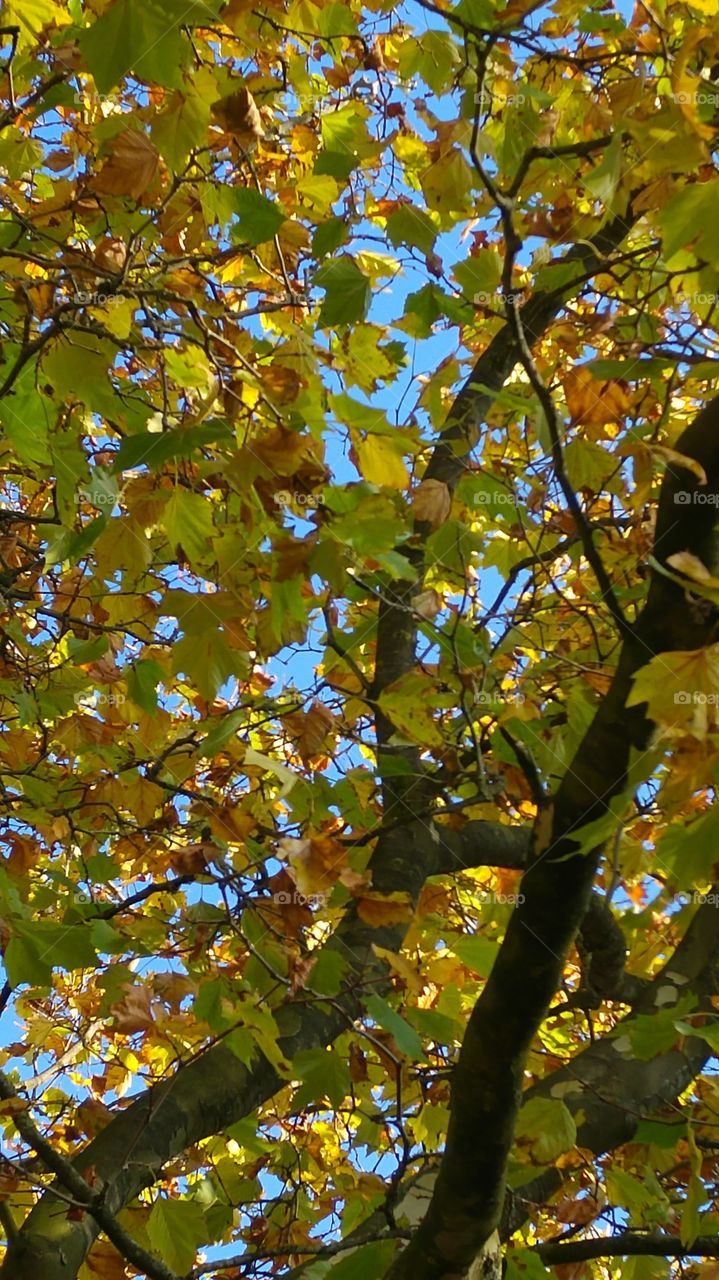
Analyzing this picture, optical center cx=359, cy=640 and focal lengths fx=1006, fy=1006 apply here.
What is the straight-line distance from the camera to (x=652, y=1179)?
260cm

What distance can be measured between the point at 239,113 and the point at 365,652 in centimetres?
223

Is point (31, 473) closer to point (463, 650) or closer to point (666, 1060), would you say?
point (463, 650)

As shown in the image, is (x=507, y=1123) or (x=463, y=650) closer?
(x=507, y=1123)

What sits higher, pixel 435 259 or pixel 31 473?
pixel 31 473

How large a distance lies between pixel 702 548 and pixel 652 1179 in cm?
189

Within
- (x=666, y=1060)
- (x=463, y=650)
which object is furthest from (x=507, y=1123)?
(x=666, y=1060)

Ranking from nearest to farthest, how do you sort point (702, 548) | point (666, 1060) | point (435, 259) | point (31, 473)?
1. point (702, 548)
2. point (435, 259)
3. point (666, 1060)
4. point (31, 473)

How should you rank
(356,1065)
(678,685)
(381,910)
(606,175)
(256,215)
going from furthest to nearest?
(356,1065) < (381,910) < (256,215) < (606,175) < (678,685)

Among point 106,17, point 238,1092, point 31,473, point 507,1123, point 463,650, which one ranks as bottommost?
point 507,1123

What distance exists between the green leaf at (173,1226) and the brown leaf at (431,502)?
183cm

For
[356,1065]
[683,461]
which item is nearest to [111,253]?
[683,461]

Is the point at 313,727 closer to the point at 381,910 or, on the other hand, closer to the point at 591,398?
the point at 381,910

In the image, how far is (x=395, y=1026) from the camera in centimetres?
205

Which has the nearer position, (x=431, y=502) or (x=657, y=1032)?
(x=657, y=1032)
